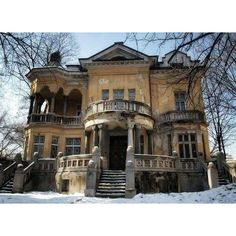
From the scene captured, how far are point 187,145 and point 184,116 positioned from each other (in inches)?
76.5

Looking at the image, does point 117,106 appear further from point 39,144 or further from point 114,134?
point 39,144

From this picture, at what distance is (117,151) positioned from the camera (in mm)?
15578

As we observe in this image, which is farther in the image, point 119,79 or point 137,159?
point 119,79

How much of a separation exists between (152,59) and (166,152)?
268 inches

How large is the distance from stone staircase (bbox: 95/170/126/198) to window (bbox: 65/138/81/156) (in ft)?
18.2

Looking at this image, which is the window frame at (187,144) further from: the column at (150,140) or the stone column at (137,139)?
the stone column at (137,139)

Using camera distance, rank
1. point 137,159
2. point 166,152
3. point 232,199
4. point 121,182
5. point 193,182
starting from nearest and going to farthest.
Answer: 1. point 232,199
2. point 121,182
3. point 137,159
4. point 193,182
5. point 166,152

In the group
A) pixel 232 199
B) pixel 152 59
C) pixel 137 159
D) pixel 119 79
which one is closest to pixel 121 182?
pixel 137 159

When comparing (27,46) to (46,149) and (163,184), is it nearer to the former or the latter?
(163,184)

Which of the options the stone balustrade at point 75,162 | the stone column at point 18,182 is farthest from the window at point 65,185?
the stone column at point 18,182

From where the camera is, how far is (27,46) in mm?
5766

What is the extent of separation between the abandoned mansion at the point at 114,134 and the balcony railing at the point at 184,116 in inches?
2.5

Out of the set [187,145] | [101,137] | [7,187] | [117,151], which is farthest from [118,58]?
[7,187]

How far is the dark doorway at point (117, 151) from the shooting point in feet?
50.4
